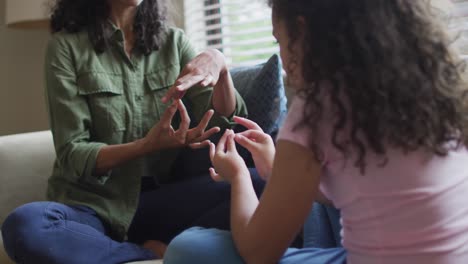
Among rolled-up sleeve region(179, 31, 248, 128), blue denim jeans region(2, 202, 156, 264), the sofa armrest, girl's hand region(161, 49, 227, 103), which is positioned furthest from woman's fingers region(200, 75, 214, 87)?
the sofa armrest

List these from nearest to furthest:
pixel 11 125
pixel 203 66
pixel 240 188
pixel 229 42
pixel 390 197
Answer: pixel 390 197 < pixel 240 188 < pixel 203 66 < pixel 229 42 < pixel 11 125

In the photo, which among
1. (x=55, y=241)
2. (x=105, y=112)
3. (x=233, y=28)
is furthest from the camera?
(x=233, y=28)

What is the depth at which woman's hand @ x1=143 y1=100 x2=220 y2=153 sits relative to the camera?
43.1 inches

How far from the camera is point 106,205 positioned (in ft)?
3.90

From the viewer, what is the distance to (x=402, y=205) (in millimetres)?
630

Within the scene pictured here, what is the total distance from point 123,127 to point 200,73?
0.26m

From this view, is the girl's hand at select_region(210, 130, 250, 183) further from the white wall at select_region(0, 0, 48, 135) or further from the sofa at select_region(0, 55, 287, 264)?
the white wall at select_region(0, 0, 48, 135)

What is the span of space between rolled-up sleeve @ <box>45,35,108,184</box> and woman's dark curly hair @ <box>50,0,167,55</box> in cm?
6

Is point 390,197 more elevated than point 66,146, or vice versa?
point 390,197

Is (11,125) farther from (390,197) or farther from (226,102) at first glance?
(390,197)

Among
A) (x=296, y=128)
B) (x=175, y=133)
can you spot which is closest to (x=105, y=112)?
(x=175, y=133)

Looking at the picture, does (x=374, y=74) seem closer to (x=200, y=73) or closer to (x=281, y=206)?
(x=281, y=206)

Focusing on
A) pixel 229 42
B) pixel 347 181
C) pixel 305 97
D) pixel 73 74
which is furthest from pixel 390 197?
pixel 229 42

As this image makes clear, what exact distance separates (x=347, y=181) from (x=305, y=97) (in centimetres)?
12
